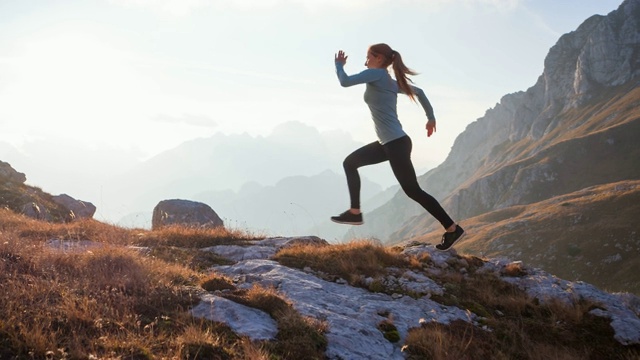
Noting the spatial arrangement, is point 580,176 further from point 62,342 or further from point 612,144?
point 62,342

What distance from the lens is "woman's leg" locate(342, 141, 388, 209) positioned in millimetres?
7957

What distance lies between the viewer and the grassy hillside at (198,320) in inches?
148

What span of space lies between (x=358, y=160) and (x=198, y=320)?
184 inches

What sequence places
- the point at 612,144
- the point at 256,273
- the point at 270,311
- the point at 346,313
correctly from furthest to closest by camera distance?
the point at 612,144 → the point at 256,273 → the point at 346,313 → the point at 270,311

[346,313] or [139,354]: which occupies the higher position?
[139,354]

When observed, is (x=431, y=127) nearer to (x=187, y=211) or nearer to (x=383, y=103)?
(x=383, y=103)

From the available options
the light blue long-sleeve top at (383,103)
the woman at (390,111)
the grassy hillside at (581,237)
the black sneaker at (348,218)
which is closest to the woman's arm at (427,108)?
the woman at (390,111)

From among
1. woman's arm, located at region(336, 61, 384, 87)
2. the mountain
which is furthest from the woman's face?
the mountain

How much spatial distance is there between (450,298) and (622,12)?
241m

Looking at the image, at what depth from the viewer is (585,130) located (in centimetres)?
16250

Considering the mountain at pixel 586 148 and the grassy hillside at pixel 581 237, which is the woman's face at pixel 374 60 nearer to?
the grassy hillside at pixel 581 237

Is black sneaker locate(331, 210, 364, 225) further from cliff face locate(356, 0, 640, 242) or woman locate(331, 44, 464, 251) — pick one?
cliff face locate(356, 0, 640, 242)

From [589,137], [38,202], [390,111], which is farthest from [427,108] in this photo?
[589,137]

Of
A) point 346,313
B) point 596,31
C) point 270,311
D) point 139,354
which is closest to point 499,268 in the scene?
point 346,313
